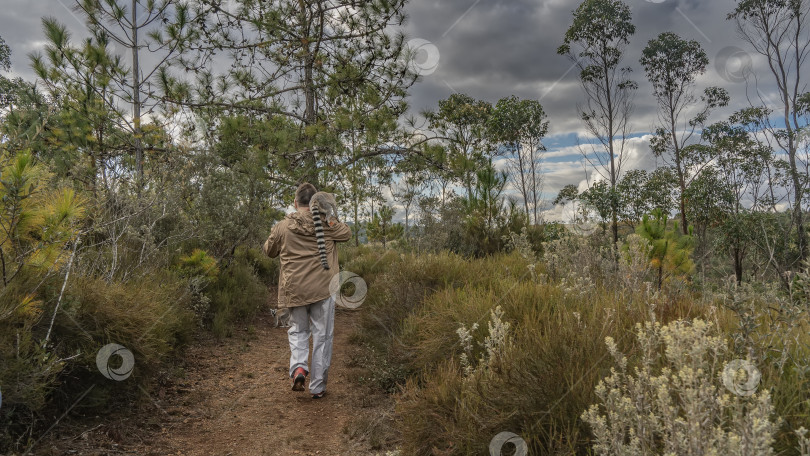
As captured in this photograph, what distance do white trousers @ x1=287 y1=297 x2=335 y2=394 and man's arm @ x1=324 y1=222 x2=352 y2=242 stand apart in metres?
0.65

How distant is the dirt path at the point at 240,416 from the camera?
3346mm

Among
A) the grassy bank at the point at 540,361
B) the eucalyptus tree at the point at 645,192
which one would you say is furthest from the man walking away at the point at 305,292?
the eucalyptus tree at the point at 645,192

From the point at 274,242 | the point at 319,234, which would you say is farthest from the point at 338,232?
the point at 274,242

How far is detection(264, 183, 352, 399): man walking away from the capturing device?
455cm

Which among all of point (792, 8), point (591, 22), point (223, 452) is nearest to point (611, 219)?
point (591, 22)

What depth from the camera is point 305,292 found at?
4578mm

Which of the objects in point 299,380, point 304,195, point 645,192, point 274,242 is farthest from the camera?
point 645,192

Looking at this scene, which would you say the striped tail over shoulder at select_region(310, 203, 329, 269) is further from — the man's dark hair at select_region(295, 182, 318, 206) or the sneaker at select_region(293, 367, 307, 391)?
the sneaker at select_region(293, 367, 307, 391)

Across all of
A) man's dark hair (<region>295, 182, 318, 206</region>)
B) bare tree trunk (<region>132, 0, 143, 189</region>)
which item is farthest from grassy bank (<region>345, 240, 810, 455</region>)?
bare tree trunk (<region>132, 0, 143, 189</region>)

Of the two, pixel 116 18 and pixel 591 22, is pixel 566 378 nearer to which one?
pixel 116 18

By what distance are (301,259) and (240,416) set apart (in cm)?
156

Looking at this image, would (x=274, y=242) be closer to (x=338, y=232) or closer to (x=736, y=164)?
(x=338, y=232)

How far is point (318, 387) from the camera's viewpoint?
14.8ft

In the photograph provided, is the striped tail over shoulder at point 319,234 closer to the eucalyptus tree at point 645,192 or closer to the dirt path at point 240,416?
the dirt path at point 240,416
